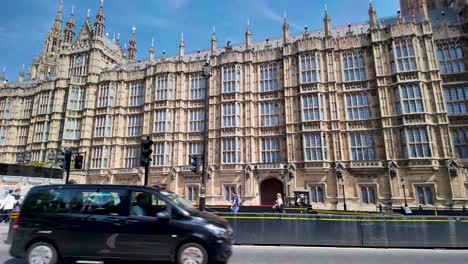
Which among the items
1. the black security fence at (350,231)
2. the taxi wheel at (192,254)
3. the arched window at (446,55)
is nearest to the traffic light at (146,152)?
the black security fence at (350,231)

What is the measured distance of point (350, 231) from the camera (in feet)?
33.7

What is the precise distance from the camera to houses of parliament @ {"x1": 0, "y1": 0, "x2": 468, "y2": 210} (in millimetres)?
26125

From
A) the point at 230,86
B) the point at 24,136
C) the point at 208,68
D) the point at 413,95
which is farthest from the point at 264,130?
the point at 24,136

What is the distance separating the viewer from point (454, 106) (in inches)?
1057

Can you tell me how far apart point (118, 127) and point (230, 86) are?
16.9m

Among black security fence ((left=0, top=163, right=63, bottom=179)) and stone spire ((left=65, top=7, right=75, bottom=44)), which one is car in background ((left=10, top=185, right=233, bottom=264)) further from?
stone spire ((left=65, top=7, right=75, bottom=44))

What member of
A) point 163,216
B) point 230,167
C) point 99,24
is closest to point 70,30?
point 99,24

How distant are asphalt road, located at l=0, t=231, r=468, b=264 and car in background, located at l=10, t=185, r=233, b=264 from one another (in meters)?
1.61

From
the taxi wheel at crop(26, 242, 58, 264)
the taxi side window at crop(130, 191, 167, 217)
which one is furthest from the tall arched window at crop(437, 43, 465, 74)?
the taxi wheel at crop(26, 242, 58, 264)

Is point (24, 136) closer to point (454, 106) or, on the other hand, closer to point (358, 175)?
point (358, 175)

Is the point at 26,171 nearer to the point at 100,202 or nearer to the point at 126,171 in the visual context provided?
the point at 126,171

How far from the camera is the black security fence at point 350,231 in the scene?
32.4 ft

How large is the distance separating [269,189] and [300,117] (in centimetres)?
898

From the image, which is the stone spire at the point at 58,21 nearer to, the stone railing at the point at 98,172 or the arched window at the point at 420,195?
the stone railing at the point at 98,172
